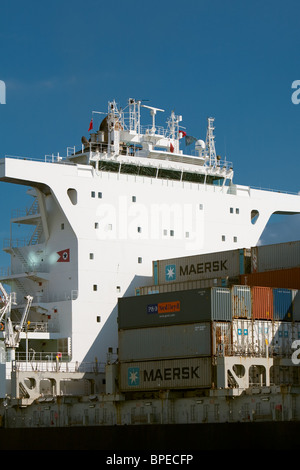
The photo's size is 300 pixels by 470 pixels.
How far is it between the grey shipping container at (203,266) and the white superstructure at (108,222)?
1.06 m

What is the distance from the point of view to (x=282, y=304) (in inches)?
1350

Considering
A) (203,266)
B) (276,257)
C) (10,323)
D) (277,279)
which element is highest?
(276,257)

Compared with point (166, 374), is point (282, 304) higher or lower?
higher

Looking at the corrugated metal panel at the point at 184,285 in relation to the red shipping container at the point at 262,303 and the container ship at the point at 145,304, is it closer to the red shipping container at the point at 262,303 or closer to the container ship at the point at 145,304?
the container ship at the point at 145,304

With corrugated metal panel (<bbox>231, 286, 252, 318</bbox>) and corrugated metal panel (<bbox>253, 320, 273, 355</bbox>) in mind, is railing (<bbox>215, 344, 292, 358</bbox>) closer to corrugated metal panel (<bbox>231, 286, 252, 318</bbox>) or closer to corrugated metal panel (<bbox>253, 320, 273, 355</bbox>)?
corrugated metal panel (<bbox>253, 320, 273, 355</bbox>)

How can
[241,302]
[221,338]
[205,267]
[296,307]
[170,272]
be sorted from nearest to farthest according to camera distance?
[221,338]
[241,302]
[296,307]
[205,267]
[170,272]

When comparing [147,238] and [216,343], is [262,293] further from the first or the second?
[147,238]

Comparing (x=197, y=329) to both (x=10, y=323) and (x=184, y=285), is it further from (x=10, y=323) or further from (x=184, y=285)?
(x=10, y=323)

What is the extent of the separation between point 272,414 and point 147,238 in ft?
45.2

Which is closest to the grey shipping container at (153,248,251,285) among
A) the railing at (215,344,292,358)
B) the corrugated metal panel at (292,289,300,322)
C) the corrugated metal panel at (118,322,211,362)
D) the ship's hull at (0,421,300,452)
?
the corrugated metal panel at (292,289,300,322)

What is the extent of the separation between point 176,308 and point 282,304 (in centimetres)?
390

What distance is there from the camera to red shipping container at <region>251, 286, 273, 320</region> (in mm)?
33503

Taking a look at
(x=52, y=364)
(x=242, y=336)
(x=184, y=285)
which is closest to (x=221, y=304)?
(x=242, y=336)
